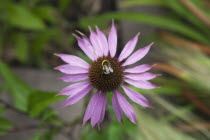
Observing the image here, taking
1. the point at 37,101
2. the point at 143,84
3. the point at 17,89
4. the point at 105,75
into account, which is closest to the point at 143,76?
the point at 143,84

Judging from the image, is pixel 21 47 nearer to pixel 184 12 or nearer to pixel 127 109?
pixel 184 12

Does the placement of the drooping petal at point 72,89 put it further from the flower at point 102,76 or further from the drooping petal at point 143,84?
the drooping petal at point 143,84

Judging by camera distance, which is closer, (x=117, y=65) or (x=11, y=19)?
(x=117, y=65)

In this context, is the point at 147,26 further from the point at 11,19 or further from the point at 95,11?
the point at 11,19

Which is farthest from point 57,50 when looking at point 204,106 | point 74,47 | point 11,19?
point 204,106

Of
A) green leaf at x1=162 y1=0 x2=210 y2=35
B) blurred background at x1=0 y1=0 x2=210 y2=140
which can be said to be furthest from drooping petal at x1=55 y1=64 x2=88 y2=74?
green leaf at x1=162 y1=0 x2=210 y2=35

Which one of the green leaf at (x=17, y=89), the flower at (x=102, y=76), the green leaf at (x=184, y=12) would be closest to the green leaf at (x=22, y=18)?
the green leaf at (x=17, y=89)
